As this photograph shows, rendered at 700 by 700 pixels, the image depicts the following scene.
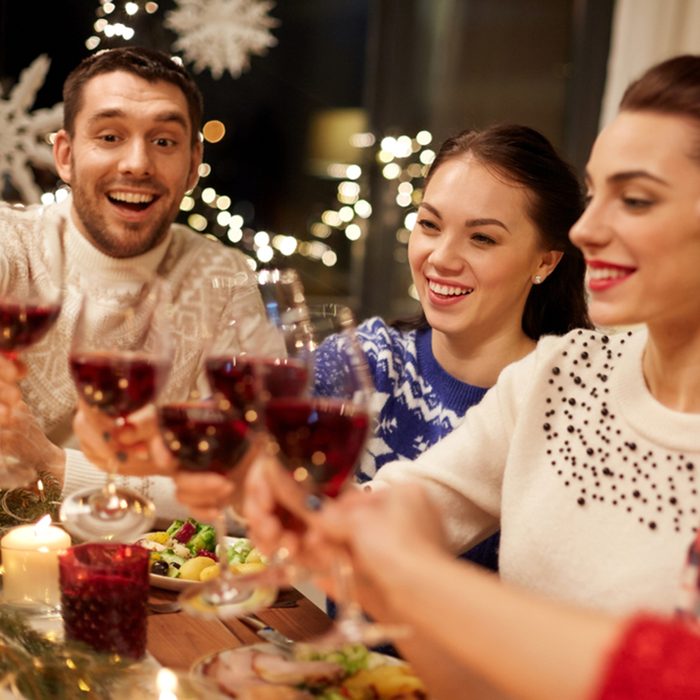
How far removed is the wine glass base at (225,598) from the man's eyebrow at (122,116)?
1818mm

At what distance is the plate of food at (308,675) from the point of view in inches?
41.4

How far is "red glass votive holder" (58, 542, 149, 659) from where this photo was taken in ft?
3.89

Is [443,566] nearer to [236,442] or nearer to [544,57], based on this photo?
[236,442]

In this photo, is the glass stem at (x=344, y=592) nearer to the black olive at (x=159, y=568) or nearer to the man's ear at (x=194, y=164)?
the black olive at (x=159, y=568)

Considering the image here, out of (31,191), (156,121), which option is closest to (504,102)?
(31,191)

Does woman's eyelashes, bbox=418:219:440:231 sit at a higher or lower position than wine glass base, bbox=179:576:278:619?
higher

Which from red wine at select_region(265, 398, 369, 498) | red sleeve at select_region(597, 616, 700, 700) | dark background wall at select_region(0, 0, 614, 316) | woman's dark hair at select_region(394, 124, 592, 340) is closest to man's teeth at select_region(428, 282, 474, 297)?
woman's dark hair at select_region(394, 124, 592, 340)

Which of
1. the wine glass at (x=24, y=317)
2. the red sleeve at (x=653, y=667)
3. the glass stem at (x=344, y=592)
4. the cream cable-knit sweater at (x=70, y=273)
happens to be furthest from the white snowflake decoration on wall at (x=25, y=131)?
the red sleeve at (x=653, y=667)

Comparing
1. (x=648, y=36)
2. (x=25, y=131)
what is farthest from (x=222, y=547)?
(x=648, y=36)

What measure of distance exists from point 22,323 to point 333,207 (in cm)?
370

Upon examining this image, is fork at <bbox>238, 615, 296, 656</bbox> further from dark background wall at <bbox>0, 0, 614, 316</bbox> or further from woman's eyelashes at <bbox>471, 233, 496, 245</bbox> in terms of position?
dark background wall at <bbox>0, 0, 614, 316</bbox>

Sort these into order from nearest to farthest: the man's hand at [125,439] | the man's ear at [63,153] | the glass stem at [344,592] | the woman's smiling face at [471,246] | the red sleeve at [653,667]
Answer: the red sleeve at [653,667]
the glass stem at [344,592]
the man's hand at [125,439]
the woman's smiling face at [471,246]
the man's ear at [63,153]

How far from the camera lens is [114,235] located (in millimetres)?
2688

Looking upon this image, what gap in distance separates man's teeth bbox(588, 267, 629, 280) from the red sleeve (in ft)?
2.17
